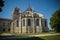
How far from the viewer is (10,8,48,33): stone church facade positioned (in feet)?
12.3

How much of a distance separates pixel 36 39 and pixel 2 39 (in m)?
0.88

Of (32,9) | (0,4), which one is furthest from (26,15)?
(0,4)

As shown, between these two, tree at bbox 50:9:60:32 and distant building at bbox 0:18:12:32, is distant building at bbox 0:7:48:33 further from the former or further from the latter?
tree at bbox 50:9:60:32

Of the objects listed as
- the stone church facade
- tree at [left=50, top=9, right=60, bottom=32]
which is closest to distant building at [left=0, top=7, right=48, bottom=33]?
the stone church facade

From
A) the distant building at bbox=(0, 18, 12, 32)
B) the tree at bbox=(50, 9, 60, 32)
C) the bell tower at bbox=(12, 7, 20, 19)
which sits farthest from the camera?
the tree at bbox=(50, 9, 60, 32)

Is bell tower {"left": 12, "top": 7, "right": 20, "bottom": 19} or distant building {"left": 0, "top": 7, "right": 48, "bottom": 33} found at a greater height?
bell tower {"left": 12, "top": 7, "right": 20, "bottom": 19}

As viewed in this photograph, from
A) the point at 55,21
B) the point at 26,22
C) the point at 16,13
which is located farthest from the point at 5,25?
the point at 55,21

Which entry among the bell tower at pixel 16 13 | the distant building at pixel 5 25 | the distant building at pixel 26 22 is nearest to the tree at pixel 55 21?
the distant building at pixel 26 22

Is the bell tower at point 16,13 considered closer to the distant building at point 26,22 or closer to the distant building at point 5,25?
the distant building at point 26,22

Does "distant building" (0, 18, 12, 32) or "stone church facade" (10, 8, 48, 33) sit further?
"stone church facade" (10, 8, 48, 33)

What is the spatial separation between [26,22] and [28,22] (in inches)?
3.8

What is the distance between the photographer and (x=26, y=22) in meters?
4.00

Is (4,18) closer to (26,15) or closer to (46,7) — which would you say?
(26,15)

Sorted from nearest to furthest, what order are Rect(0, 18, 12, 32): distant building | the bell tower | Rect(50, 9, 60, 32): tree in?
Rect(0, 18, 12, 32): distant building, the bell tower, Rect(50, 9, 60, 32): tree
